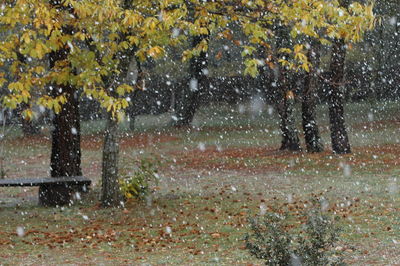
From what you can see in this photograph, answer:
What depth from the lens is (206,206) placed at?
13.3 metres

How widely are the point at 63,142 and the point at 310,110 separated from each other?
1018cm

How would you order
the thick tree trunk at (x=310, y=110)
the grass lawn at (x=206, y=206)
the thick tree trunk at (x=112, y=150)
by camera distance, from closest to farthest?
the grass lawn at (x=206, y=206), the thick tree trunk at (x=112, y=150), the thick tree trunk at (x=310, y=110)

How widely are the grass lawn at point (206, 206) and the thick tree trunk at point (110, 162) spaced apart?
39 cm

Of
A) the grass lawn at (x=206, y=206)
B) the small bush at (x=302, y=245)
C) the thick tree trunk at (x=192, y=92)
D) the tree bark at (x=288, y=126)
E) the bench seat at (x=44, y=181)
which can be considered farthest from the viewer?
the thick tree trunk at (x=192, y=92)

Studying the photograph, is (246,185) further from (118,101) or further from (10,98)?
(10,98)

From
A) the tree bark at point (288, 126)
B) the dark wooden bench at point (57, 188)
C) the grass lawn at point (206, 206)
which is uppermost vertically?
the tree bark at point (288, 126)

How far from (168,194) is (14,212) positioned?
3539 mm

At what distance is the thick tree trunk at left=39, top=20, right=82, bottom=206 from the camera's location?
45.0 ft

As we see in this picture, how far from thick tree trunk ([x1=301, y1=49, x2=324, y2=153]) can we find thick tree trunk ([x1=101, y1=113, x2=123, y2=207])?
952 centimetres

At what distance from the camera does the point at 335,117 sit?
20984 millimetres

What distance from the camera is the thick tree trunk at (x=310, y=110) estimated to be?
20844 mm

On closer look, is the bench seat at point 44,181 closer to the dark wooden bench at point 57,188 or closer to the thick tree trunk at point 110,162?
the dark wooden bench at point 57,188

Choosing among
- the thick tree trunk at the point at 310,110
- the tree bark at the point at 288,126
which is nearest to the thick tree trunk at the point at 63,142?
the thick tree trunk at the point at 310,110

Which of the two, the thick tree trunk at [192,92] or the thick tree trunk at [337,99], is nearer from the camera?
the thick tree trunk at [337,99]
